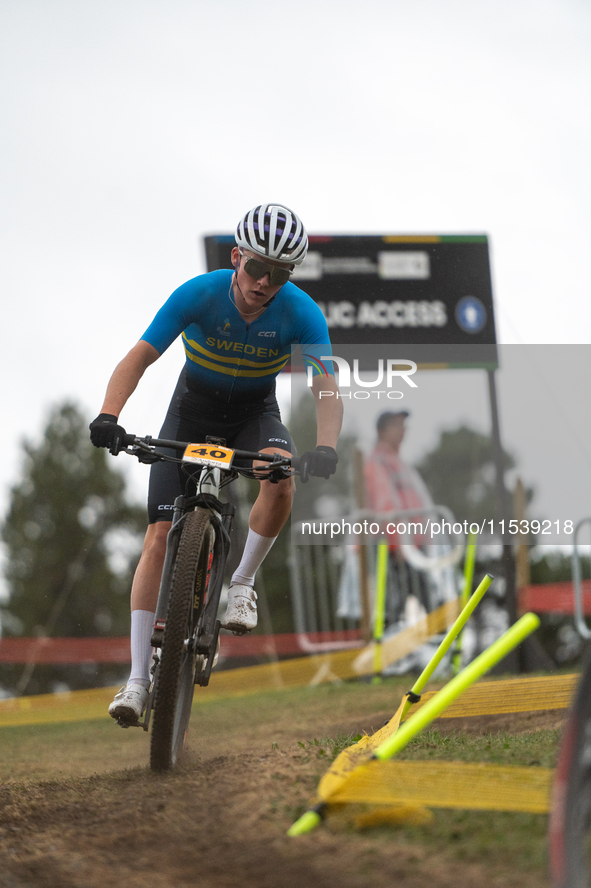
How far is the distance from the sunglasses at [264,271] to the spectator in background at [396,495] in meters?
6.45

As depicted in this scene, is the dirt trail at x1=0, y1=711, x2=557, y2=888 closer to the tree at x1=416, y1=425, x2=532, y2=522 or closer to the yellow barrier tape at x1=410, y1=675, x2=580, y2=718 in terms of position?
the yellow barrier tape at x1=410, y1=675, x2=580, y2=718

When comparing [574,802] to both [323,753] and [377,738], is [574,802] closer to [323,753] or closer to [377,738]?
[323,753]

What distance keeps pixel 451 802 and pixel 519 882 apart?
0.44m

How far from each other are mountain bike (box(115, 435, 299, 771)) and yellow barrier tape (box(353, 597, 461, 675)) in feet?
21.3

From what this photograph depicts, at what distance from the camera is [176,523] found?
3.76m

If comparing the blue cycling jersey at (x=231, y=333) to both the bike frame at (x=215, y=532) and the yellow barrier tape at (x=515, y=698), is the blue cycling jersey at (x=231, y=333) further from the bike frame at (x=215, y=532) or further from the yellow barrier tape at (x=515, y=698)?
the yellow barrier tape at (x=515, y=698)

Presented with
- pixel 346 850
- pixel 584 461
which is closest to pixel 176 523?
pixel 346 850

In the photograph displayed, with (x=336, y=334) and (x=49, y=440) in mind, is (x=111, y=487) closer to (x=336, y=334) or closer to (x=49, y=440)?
(x=49, y=440)

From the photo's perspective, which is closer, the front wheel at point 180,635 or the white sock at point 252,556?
the front wheel at point 180,635

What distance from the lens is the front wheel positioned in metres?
3.38

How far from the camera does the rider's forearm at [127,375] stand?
12.8 feet

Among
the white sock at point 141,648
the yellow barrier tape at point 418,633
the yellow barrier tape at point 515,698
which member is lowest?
the yellow barrier tape at point 418,633

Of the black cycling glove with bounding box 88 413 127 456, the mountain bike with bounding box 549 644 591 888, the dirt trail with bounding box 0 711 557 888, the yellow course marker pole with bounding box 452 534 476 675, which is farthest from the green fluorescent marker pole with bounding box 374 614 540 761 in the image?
the yellow course marker pole with bounding box 452 534 476 675

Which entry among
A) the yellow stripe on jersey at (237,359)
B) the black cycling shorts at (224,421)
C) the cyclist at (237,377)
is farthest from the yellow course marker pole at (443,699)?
the yellow stripe on jersey at (237,359)
